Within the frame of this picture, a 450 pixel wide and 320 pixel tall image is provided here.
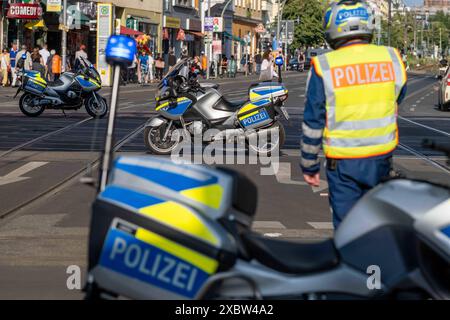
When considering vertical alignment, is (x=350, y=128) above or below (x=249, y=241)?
above

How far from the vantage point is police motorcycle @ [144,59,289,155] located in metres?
17.4

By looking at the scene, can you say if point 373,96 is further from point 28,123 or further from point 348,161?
point 28,123

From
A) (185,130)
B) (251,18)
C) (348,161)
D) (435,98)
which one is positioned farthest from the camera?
(251,18)

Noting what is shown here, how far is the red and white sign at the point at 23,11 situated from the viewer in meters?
44.4

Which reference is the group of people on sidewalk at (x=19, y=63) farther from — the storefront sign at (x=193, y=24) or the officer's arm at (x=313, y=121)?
the officer's arm at (x=313, y=121)

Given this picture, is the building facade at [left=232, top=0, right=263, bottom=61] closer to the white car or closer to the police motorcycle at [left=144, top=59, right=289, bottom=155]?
the white car

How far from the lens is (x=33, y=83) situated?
25156mm

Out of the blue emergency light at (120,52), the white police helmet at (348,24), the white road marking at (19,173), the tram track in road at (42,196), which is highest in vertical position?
the white police helmet at (348,24)

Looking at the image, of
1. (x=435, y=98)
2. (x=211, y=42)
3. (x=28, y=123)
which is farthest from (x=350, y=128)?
(x=211, y=42)

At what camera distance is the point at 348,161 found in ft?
19.9

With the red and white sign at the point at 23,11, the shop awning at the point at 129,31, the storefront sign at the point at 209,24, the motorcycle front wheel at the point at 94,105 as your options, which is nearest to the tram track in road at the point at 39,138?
the motorcycle front wheel at the point at 94,105

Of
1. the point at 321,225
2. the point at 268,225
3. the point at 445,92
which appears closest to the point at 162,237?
the point at 268,225

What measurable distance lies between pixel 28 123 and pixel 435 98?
25849 millimetres
